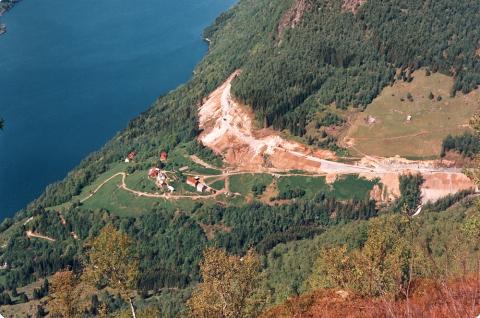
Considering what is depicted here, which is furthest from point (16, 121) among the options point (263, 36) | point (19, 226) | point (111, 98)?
point (263, 36)

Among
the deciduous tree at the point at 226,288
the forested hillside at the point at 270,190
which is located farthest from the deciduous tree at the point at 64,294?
the forested hillside at the point at 270,190

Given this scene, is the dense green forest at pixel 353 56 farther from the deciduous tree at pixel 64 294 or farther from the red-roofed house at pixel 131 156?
the deciduous tree at pixel 64 294

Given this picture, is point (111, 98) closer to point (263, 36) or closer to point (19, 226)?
point (263, 36)

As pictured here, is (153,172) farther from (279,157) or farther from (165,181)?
(279,157)

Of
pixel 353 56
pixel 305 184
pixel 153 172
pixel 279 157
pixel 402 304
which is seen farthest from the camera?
pixel 353 56

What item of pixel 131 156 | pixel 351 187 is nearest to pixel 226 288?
pixel 351 187

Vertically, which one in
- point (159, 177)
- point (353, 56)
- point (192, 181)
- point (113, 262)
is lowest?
point (113, 262)

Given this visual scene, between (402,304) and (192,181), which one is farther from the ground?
(192,181)

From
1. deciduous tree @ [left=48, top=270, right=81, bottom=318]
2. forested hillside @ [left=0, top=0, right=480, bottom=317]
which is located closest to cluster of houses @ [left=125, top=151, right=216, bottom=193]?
forested hillside @ [left=0, top=0, right=480, bottom=317]
